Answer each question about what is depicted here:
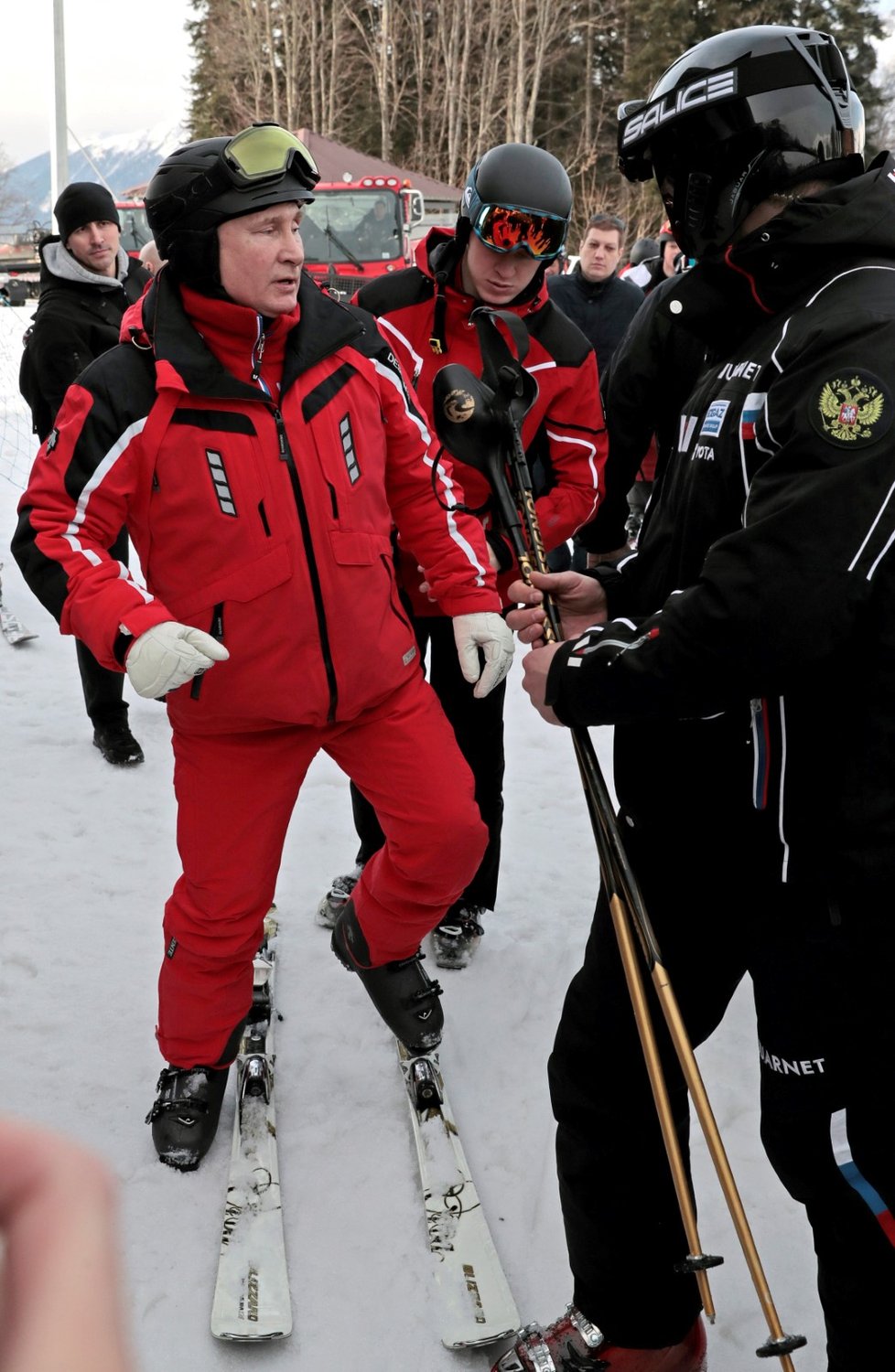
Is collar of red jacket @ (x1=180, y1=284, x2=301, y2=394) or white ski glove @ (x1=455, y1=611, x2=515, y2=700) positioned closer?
collar of red jacket @ (x1=180, y1=284, x2=301, y2=394)

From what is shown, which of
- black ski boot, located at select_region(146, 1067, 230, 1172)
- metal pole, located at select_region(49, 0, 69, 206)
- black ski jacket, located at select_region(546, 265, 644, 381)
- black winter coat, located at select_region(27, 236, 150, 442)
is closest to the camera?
black ski boot, located at select_region(146, 1067, 230, 1172)

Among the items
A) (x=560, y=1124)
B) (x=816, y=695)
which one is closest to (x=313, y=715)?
(x=560, y=1124)

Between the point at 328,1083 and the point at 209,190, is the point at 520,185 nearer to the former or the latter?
the point at 209,190

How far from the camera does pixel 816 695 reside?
1568 mm

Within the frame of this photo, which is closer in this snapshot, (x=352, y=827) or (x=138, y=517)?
(x=138, y=517)

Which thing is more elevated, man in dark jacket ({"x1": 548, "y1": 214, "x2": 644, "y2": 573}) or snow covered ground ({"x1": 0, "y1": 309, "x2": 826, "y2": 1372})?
man in dark jacket ({"x1": 548, "y1": 214, "x2": 644, "y2": 573})

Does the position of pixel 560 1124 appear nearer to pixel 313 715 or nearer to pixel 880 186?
pixel 313 715

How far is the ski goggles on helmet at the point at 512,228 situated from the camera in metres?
3.03

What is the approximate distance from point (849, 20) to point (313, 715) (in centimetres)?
4013

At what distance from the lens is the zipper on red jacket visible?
2396mm

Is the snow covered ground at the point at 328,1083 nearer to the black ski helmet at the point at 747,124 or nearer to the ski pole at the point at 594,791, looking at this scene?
the ski pole at the point at 594,791

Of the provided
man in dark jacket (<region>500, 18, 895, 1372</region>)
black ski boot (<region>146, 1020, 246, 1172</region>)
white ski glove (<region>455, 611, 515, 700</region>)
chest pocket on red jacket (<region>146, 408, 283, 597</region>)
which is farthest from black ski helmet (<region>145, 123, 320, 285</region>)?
black ski boot (<region>146, 1020, 246, 1172</region>)

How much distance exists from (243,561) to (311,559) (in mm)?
140

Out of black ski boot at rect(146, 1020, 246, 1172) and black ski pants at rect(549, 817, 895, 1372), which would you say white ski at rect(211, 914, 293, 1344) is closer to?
black ski boot at rect(146, 1020, 246, 1172)
